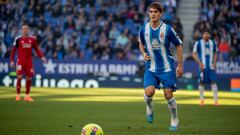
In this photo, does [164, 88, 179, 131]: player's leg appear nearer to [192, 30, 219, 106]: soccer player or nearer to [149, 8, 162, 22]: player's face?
[149, 8, 162, 22]: player's face

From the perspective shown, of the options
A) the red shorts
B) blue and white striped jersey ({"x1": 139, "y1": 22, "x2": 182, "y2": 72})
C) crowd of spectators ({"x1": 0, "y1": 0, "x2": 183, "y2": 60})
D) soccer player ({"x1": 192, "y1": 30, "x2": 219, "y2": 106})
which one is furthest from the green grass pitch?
crowd of spectators ({"x1": 0, "y1": 0, "x2": 183, "y2": 60})

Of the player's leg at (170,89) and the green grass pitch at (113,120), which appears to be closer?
the green grass pitch at (113,120)

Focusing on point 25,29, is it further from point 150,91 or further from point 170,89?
point 170,89

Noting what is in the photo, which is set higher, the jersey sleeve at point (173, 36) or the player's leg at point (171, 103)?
the jersey sleeve at point (173, 36)

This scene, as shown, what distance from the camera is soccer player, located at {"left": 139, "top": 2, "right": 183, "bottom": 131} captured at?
1161cm

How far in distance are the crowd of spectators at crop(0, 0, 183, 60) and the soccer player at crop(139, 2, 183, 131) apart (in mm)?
20526

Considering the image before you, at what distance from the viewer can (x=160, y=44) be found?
38.3 feet

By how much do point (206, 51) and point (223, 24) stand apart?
1301 centimetres

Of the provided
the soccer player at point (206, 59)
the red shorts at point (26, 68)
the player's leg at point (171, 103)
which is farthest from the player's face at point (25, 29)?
the player's leg at point (171, 103)

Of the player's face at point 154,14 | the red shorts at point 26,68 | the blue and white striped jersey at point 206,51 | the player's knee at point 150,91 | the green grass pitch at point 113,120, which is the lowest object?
the green grass pitch at point 113,120

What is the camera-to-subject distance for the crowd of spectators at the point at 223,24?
31.1m

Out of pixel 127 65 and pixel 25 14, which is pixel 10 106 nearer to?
pixel 127 65

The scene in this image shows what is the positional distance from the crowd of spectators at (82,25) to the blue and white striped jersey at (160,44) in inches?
809

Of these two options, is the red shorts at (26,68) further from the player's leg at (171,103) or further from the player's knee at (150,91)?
the player's leg at (171,103)
